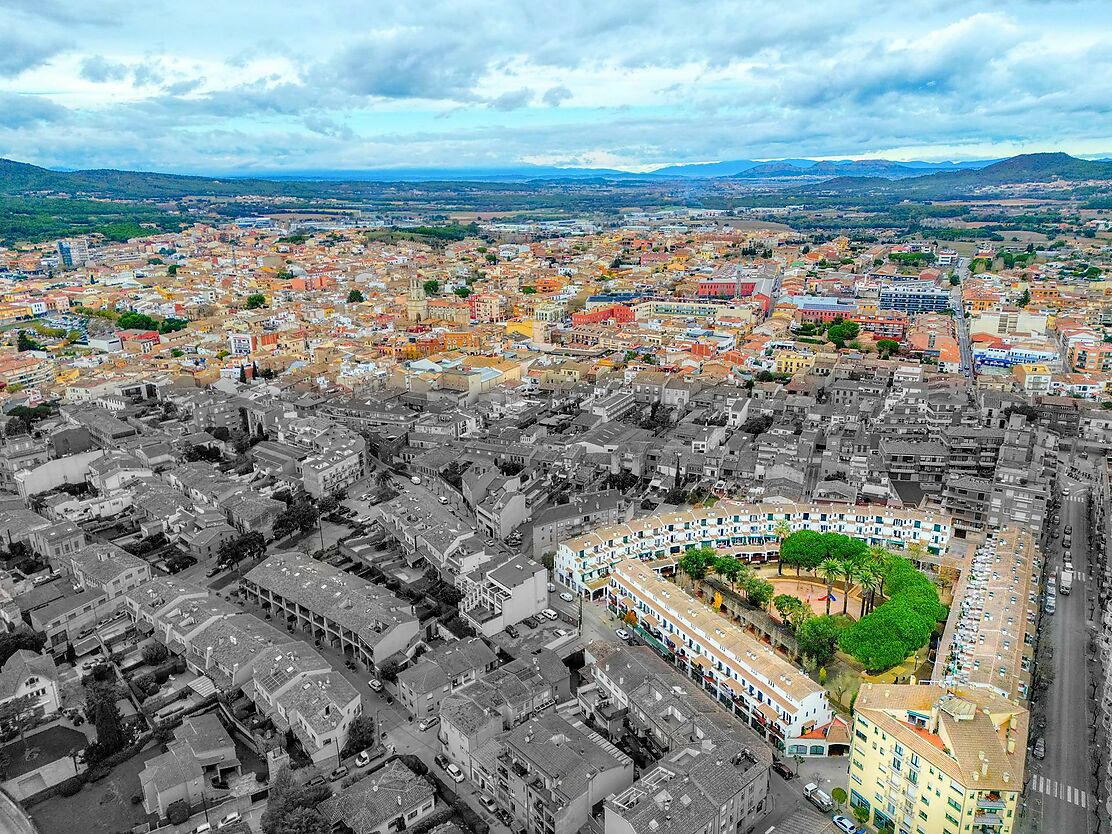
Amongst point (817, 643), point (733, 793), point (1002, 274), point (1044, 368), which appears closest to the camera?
point (733, 793)

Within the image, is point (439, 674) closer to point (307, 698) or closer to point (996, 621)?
point (307, 698)

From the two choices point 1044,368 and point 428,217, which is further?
point 428,217

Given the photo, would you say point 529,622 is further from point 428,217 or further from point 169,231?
point 428,217

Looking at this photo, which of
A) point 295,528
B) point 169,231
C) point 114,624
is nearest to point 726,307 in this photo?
point 295,528

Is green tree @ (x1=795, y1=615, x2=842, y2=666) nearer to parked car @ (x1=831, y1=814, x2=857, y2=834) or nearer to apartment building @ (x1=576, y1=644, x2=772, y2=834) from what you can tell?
apartment building @ (x1=576, y1=644, x2=772, y2=834)

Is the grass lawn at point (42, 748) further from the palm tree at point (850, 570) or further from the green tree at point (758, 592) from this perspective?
the palm tree at point (850, 570)

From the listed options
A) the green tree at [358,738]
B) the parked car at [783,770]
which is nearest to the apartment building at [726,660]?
the parked car at [783,770]
